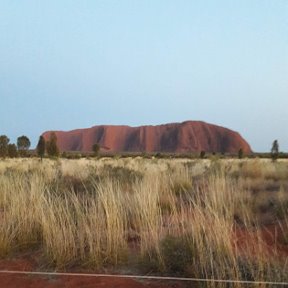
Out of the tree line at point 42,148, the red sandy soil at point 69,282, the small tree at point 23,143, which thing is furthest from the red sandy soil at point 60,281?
the small tree at point 23,143

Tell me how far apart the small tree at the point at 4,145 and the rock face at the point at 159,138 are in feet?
307

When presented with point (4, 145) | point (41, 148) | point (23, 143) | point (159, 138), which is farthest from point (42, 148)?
Answer: point (159, 138)

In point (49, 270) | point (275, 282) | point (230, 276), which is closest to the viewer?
point (275, 282)

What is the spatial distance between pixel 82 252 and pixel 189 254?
4.89ft

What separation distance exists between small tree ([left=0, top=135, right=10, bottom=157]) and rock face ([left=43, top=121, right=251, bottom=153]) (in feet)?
307

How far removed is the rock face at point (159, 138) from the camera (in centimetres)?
15950

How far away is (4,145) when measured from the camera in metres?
62.6

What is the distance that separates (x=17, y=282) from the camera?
659 centimetres

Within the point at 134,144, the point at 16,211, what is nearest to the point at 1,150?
the point at 16,211

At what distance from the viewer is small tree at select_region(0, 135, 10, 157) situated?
60419 millimetres

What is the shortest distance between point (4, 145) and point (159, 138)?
106065mm

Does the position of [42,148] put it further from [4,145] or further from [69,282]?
[69,282]

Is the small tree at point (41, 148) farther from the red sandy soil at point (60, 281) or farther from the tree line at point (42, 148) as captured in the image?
the red sandy soil at point (60, 281)

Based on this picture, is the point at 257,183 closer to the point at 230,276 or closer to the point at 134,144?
the point at 230,276
